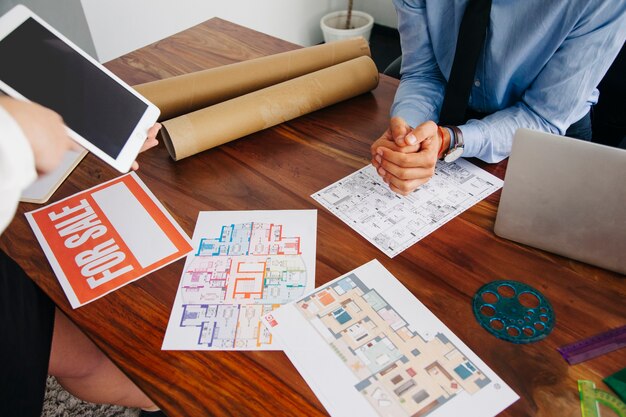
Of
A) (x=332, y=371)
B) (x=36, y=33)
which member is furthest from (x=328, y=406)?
(x=36, y=33)

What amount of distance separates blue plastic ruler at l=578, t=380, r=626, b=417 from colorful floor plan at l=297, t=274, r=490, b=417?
0.12 meters

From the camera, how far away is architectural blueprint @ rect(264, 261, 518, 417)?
22.7 inches

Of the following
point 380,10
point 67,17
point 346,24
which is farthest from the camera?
point 380,10

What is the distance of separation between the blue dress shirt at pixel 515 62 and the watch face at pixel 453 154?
0.02 meters

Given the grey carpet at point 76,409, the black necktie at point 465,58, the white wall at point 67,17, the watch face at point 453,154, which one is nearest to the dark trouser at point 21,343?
the grey carpet at point 76,409

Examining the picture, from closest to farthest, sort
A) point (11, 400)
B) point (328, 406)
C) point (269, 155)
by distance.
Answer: point (328, 406), point (11, 400), point (269, 155)

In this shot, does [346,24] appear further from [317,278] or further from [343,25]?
[317,278]

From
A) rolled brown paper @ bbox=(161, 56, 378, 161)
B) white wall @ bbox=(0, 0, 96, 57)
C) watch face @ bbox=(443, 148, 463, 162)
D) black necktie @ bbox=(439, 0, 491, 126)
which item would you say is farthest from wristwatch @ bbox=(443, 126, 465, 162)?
white wall @ bbox=(0, 0, 96, 57)

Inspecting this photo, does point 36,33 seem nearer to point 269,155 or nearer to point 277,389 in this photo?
point 269,155

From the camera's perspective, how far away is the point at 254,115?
3.35 feet

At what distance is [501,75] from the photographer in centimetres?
103

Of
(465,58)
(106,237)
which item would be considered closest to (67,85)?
(106,237)

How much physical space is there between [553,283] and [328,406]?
0.40 meters

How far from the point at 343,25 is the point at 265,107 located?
2.38 m
